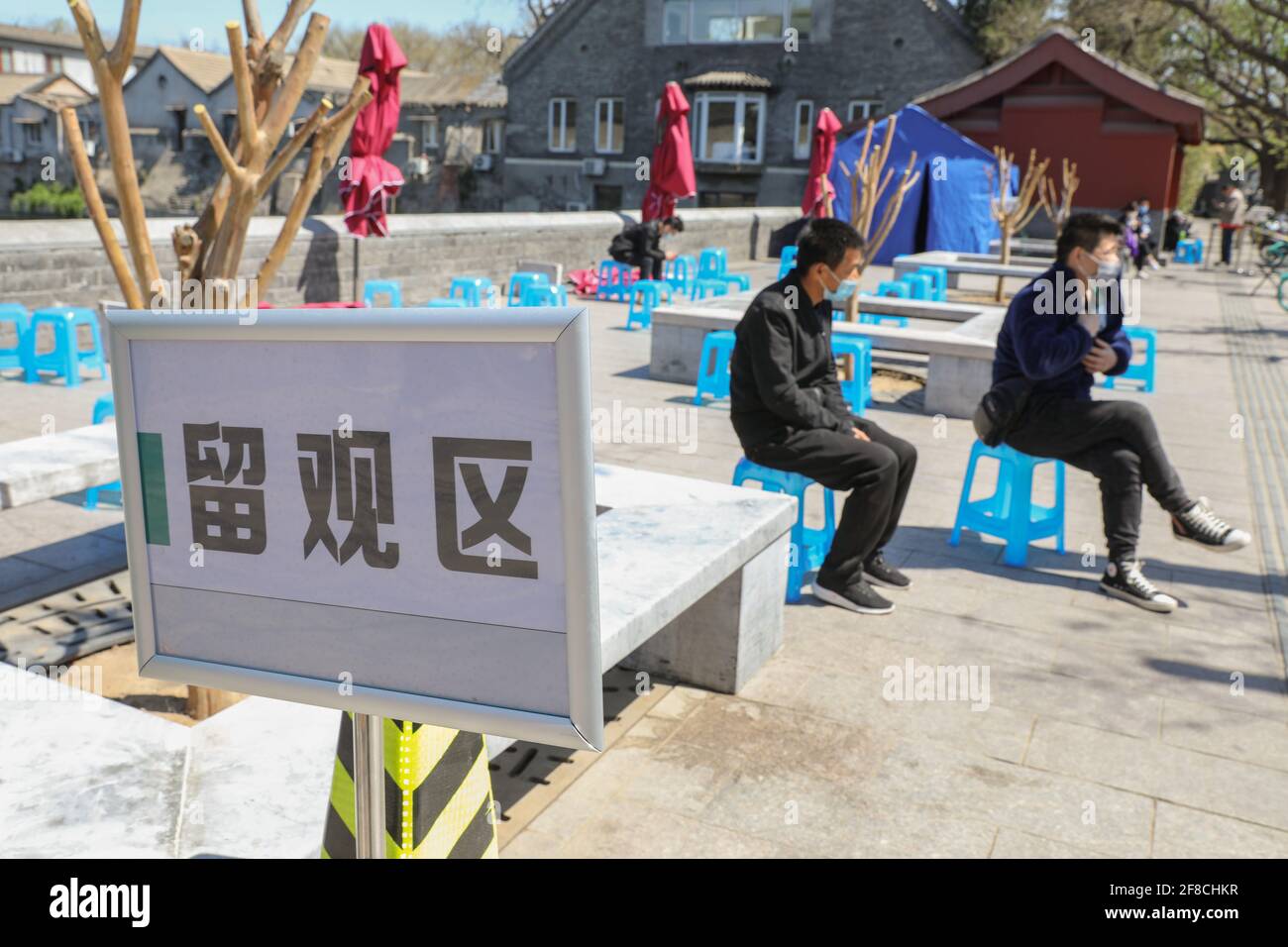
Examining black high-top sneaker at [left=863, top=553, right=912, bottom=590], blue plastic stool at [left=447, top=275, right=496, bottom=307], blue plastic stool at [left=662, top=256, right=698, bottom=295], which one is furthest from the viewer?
blue plastic stool at [left=662, top=256, right=698, bottom=295]

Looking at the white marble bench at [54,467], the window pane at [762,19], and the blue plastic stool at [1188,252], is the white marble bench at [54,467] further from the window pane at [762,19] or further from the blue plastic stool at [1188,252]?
the window pane at [762,19]

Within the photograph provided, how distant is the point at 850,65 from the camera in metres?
35.9

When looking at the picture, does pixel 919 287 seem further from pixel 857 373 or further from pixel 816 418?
Answer: pixel 816 418

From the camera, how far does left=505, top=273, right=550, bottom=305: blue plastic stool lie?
13328 millimetres

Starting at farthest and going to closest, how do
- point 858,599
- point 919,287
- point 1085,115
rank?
point 1085,115 → point 919,287 → point 858,599

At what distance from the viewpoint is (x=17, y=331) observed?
945cm

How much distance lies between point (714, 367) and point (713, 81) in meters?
30.4

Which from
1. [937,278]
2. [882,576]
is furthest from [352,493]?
[937,278]

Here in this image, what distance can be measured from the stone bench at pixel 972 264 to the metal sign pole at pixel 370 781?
15.0 metres

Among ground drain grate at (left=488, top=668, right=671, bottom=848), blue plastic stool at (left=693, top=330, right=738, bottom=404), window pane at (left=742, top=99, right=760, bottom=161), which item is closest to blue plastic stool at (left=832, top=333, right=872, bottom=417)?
blue plastic stool at (left=693, top=330, right=738, bottom=404)

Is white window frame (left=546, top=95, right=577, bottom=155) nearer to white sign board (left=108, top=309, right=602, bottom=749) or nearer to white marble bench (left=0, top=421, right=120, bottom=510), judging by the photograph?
white marble bench (left=0, top=421, right=120, bottom=510)

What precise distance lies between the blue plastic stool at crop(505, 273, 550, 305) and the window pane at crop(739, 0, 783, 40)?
27.7 meters

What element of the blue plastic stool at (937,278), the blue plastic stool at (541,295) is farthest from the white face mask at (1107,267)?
the blue plastic stool at (937,278)

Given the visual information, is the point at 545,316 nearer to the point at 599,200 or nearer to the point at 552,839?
the point at 552,839
